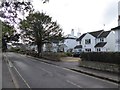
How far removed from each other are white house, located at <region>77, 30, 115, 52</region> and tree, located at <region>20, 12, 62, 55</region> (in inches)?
646

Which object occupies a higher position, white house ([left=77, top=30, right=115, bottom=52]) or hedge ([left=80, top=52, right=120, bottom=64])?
white house ([left=77, top=30, right=115, bottom=52])

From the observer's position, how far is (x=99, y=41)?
8025 cm

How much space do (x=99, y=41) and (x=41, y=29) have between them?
23038 millimetres

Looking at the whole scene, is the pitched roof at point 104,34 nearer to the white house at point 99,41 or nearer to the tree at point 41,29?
the white house at point 99,41

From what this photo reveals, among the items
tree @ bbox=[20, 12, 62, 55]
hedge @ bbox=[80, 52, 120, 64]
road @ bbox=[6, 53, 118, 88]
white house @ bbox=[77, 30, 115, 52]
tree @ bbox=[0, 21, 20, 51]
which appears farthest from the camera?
white house @ bbox=[77, 30, 115, 52]

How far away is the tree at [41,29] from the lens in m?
63.5

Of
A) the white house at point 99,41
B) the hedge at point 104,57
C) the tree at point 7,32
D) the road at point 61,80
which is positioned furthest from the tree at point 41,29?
the road at point 61,80

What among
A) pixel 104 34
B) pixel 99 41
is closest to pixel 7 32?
pixel 104 34

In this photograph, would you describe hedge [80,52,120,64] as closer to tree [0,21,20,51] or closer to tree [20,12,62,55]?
tree [0,21,20,51]

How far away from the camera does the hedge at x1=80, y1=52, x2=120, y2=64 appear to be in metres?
24.8

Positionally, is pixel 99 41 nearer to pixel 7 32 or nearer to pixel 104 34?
pixel 104 34

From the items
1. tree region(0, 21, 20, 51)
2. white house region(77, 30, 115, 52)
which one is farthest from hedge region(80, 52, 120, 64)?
white house region(77, 30, 115, 52)

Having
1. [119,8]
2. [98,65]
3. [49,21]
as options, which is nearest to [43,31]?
[49,21]

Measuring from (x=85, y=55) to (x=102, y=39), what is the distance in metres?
46.1
